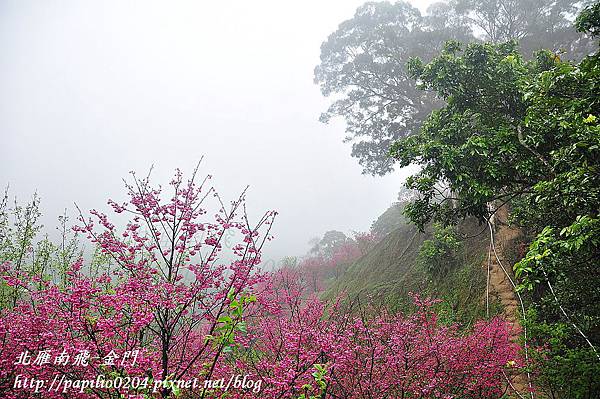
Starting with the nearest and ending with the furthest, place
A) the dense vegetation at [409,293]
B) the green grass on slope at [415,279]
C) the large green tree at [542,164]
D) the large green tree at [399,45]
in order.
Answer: the dense vegetation at [409,293] → the large green tree at [542,164] → the green grass on slope at [415,279] → the large green tree at [399,45]

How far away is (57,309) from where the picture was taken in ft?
10.7

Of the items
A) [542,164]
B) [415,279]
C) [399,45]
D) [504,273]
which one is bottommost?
[415,279]

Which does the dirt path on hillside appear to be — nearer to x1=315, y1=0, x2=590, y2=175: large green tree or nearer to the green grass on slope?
the green grass on slope

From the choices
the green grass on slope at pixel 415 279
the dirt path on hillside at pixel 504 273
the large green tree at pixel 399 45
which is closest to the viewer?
the dirt path on hillside at pixel 504 273

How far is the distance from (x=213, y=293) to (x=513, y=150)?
215 inches

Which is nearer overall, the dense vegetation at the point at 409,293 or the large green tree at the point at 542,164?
the dense vegetation at the point at 409,293

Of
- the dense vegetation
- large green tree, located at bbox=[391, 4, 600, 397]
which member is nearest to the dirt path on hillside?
the dense vegetation

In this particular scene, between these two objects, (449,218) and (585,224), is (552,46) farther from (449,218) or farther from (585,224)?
(585,224)

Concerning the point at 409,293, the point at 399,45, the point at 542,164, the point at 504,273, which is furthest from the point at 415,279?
the point at 399,45

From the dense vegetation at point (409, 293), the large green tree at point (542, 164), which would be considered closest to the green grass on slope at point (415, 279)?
the dense vegetation at point (409, 293)

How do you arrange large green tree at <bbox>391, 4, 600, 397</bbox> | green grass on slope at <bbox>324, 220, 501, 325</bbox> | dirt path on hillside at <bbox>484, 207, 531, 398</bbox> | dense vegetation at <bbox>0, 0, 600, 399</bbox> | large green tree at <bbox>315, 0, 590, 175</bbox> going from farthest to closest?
1. large green tree at <bbox>315, 0, 590, 175</bbox>
2. green grass on slope at <bbox>324, 220, 501, 325</bbox>
3. dirt path on hillside at <bbox>484, 207, 531, 398</bbox>
4. large green tree at <bbox>391, 4, 600, 397</bbox>
5. dense vegetation at <bbox>0, 0, 600, 399</bbox>

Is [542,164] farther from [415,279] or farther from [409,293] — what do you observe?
[415,279]

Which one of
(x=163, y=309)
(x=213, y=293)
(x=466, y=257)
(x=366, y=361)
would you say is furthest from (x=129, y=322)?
(x=466, y=257)

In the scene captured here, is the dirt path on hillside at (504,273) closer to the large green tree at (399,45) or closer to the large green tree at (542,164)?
the large green tree at (542,164)
